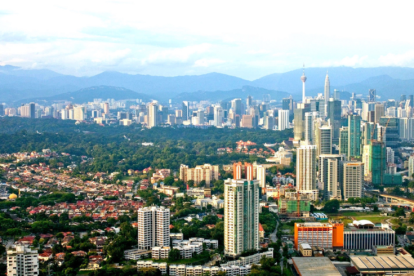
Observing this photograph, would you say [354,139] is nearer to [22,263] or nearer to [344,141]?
[344,141]

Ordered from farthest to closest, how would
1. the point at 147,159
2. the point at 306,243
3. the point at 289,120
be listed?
the point at 289,120, the point at 147,159, the point at 306,243

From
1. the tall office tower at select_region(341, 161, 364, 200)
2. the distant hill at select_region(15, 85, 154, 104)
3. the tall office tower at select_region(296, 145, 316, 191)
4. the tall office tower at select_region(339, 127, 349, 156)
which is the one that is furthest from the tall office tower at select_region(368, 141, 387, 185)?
the distant hill at select_region(15, 85, 154, 104)

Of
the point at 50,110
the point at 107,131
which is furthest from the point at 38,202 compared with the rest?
the point at 50,110

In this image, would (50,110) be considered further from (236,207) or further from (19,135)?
(236,207)

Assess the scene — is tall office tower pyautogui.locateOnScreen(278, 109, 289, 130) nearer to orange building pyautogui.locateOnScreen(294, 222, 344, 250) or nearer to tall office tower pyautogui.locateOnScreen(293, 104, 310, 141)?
tall office tower pyautogui.locateOnScreen(293, 104, 310, 141)

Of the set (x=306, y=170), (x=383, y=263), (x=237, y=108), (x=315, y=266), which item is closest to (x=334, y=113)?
(x=306, y=170)

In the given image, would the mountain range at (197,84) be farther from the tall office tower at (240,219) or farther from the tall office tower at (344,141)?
the tall office tower at (240,219)

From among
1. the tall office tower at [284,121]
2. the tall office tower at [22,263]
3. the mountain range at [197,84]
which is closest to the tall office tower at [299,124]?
the tall office tower at [284,121]
